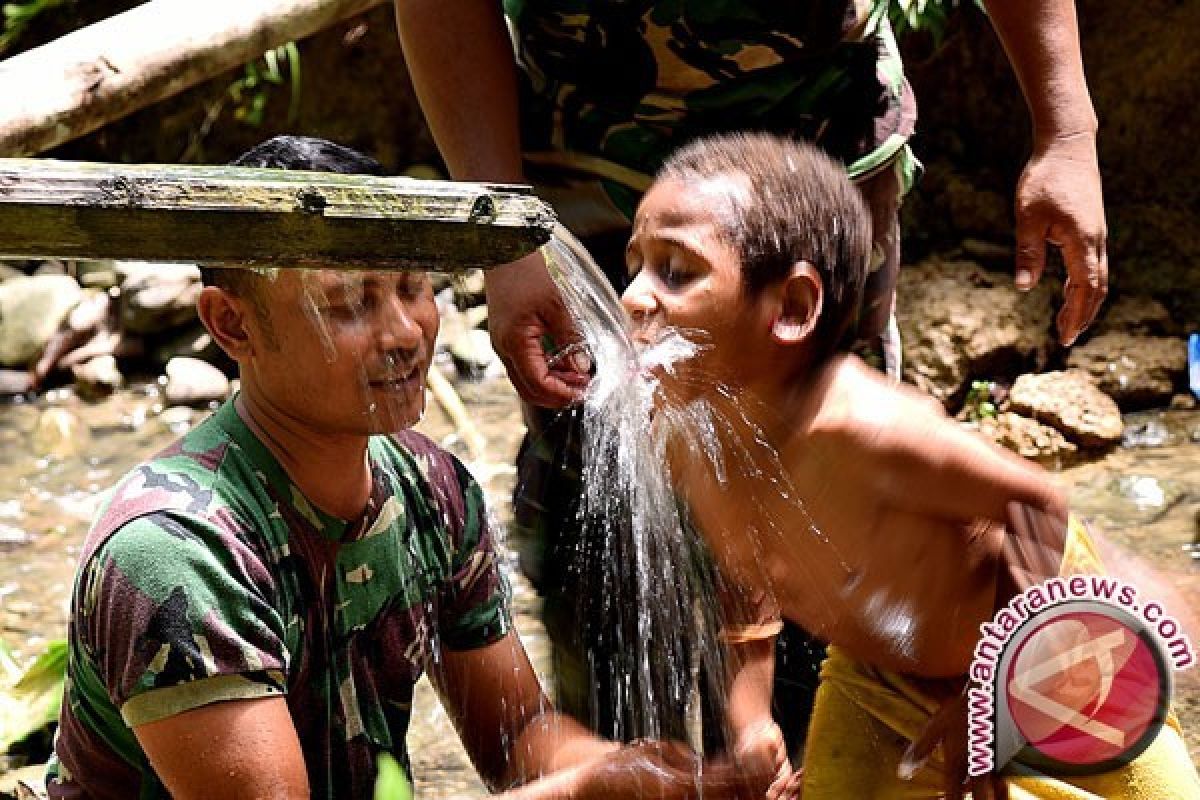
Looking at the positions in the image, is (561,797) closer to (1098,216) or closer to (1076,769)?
(1076,769)

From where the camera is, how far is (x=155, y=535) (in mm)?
2240

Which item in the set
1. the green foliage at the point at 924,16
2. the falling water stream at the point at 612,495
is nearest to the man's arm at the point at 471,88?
the falling water stream at the point at 612,495

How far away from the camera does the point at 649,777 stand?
8.20 ft

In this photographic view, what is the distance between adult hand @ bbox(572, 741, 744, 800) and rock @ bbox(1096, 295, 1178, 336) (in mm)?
4028

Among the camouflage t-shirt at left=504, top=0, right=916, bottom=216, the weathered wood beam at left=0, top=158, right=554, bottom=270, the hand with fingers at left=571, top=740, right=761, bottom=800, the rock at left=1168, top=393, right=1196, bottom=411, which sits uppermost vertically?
the camouflage t-shirt at left=504, top=0, right=916, bottom=216

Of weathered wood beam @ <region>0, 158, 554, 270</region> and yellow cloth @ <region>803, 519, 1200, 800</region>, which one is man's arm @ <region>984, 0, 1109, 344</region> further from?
weathered wood beam @ <region>0, 158, 554, 270</region>

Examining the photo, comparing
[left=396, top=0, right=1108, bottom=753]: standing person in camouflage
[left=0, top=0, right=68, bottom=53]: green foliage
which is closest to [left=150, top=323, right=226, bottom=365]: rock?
[left=0, top=0, right=68, bottom=53]: green foliage

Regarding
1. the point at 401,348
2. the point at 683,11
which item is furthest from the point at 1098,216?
the point at 401,348

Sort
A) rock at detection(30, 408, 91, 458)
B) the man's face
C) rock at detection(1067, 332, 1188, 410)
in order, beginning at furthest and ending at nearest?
rock at detection(30, 408, 91, 458), rock at detection(1067, 332, 1188, 410), the man's face

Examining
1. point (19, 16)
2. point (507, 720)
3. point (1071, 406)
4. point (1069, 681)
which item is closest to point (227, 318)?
point (507, 720)

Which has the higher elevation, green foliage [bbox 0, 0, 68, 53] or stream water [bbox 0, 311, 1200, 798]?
green foliage [bbox 0, 0, 68, 53]

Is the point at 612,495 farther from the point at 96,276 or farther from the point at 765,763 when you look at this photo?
the point at 96,276

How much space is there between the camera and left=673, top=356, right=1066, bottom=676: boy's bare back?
246 centimetres

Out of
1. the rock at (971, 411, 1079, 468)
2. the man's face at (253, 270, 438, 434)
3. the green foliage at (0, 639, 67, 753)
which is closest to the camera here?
the man's face at (253, 270, 438, 434)
